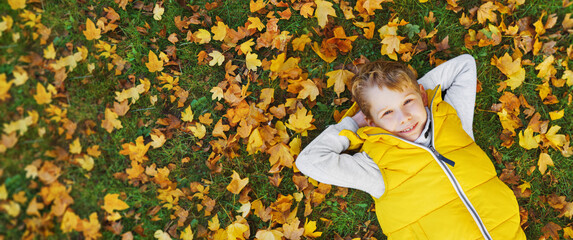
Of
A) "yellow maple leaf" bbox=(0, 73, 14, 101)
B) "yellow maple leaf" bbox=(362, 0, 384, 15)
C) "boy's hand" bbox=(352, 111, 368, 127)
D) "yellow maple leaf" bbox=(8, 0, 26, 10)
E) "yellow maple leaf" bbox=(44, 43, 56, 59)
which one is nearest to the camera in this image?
"yellow maple leaf" bbox=(0, 73, 14, 101)

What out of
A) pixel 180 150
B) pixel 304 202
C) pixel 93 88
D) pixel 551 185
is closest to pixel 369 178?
pixel 304 202

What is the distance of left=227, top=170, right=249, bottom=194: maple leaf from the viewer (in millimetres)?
3184

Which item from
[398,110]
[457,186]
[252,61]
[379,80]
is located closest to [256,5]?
[252,61]

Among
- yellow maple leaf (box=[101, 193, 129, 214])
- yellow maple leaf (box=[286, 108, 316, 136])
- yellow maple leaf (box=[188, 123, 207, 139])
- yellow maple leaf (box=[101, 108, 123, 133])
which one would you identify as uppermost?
yellow maple leaf (box=[286, 108, 316, 136])

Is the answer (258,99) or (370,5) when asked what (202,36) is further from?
(370,5)

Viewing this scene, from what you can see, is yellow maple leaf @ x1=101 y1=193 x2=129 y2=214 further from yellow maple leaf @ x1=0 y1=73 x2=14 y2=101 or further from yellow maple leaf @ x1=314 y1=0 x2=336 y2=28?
yellow maple leaf @ x1=314 y1=0 x2=336 y2=28

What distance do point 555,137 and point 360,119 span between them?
2.02 m

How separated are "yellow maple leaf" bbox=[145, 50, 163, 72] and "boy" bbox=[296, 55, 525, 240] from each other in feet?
5.29

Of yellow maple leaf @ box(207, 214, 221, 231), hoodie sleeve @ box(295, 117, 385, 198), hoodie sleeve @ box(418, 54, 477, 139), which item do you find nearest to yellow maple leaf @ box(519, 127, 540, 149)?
hoodie sleeve @ box(418, 54, 477, 139)

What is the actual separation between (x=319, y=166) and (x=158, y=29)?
6.65 feet

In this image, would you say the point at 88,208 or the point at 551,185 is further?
the point at 551,185

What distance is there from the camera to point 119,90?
324 centimetres

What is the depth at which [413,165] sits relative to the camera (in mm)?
2727

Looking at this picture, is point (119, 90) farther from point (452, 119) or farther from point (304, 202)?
point (452, 119)
